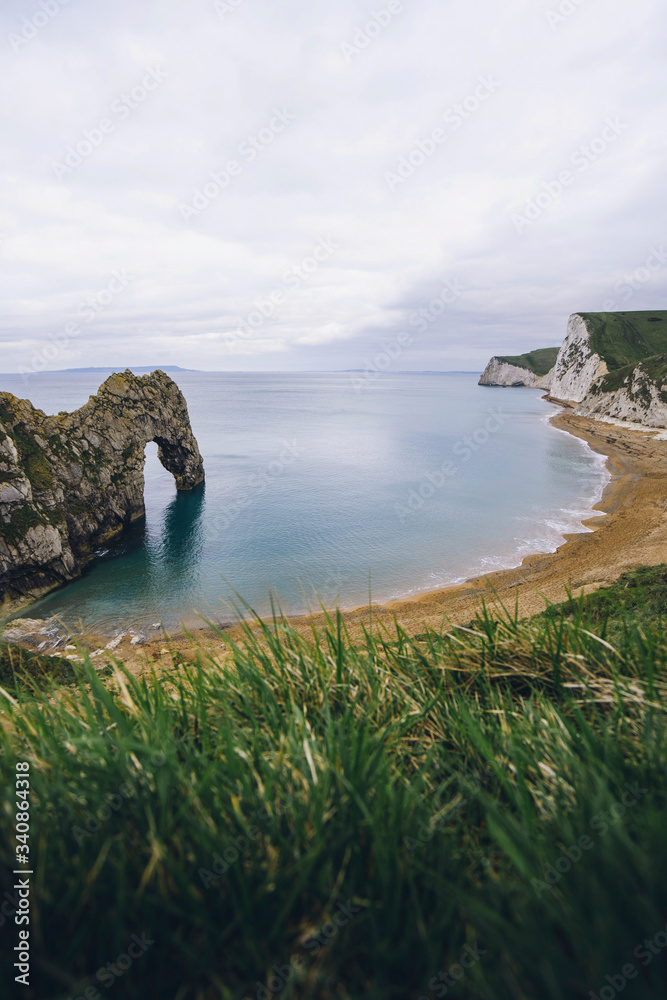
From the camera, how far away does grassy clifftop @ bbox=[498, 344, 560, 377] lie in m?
173

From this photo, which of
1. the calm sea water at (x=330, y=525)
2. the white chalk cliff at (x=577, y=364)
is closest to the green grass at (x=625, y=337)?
the white chalk cliff at (x=577, y=364)

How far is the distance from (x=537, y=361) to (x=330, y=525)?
594 ft

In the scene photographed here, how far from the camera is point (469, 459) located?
53.4 meters

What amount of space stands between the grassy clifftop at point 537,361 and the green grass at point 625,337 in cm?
6604

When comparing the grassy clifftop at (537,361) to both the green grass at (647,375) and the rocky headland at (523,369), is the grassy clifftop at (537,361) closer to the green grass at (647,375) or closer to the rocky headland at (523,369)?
the rocky headland at (523,369)

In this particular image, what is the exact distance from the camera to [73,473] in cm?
2677

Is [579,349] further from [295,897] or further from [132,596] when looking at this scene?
[295,897]

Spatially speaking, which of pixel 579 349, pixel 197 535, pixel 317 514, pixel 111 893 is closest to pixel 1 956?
pixel 111 893

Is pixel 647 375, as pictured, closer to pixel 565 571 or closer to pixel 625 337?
pixel 625 337

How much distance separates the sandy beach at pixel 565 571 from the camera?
17.5 meters

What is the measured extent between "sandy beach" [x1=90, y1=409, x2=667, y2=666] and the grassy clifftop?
150m

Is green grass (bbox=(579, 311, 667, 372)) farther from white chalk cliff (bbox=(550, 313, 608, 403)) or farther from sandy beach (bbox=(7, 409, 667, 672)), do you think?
sandy beach (bbox=(7, 409, 667, 672))

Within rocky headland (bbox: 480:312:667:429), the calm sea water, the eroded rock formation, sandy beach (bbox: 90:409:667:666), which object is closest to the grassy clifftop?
rocky headland (bbox: 480:312:667:429)

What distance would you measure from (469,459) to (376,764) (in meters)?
54.3
